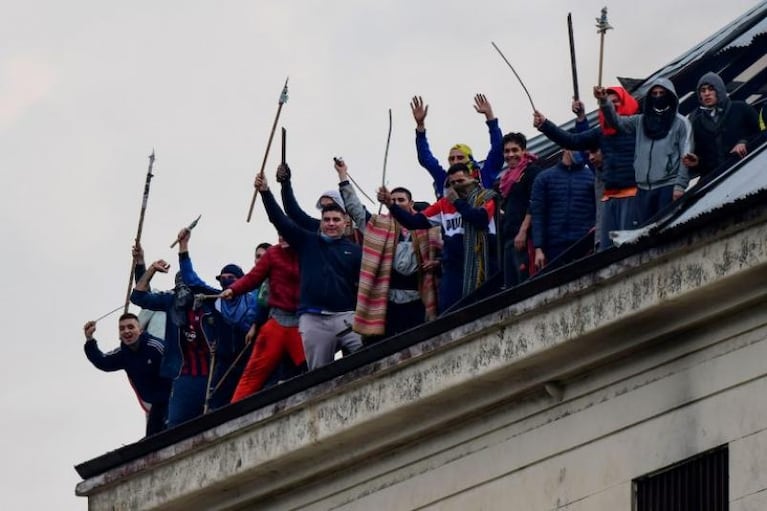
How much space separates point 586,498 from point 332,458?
310cm

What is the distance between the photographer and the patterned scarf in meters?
26.7

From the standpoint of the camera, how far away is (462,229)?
27266 mm

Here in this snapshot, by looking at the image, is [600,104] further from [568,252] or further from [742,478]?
[742,478]

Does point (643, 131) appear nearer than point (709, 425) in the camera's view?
No

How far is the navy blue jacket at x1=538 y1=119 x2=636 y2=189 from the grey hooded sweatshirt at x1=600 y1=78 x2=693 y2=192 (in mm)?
127

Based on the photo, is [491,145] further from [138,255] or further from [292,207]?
[138,255]

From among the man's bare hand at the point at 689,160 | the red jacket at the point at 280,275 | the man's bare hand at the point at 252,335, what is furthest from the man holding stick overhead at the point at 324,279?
the man's bare hand at the point at 689,160

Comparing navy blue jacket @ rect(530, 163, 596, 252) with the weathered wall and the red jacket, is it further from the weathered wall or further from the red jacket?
the red jacket

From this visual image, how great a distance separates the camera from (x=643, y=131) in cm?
2567

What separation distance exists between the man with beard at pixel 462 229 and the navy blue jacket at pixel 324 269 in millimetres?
718

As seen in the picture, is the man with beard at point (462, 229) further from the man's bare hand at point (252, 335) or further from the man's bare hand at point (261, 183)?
the man's bare hand at point (252, 335)

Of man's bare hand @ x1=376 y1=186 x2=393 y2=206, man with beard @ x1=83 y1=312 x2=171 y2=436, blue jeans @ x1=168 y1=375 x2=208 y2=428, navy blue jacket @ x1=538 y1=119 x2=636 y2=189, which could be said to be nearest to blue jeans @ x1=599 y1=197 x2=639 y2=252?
navy blue jacket @ x1=538 y1=119 x2=636 y2=189

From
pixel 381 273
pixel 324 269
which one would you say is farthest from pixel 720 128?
pixel 324 269

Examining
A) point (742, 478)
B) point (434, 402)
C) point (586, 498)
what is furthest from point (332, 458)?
point (742, 478)
